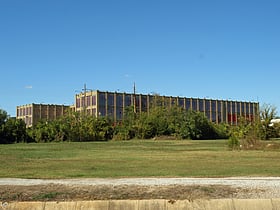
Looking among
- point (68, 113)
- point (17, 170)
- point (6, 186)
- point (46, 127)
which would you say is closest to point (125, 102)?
point (68, 113)

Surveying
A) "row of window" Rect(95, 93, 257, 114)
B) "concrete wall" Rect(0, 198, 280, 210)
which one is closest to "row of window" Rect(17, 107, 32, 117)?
"row of window" Rect(95, 93, 257, 114)

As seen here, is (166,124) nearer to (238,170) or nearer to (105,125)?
(105,125)

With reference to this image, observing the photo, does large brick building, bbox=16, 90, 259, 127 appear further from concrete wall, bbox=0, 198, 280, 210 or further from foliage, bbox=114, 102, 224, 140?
concrete wall, bbox=0, 198, 280, 210

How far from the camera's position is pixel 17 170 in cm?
2038

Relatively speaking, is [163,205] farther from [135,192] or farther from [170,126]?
[170,126]

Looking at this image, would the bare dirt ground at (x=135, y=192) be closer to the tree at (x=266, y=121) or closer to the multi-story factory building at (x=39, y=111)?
the tree at (x=266, y=121)

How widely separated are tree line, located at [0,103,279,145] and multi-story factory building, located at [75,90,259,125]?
46.1ft

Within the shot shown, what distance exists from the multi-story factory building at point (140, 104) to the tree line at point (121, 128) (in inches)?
553

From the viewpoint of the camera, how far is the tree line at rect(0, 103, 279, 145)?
6419 cm

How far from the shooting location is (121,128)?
232 feet

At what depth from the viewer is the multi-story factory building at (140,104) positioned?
101m

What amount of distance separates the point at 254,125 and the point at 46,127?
94.6ft

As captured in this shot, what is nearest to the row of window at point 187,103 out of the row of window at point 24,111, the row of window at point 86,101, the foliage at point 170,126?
the row of window at point 86,101

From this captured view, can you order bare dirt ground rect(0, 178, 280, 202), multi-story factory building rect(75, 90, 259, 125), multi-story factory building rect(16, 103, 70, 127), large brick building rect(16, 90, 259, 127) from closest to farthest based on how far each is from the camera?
bare dirt ground rect(0, 178, 280, 202) < multi-story factory building rect(75, 90, 259, 125) < large brick building rect(16, 90, 259, 127) < multi-story factory building rect(16, 103, 70, 127)
